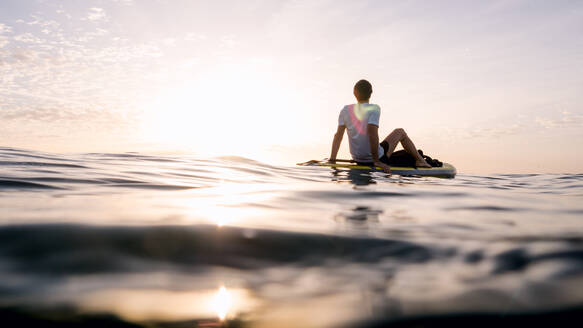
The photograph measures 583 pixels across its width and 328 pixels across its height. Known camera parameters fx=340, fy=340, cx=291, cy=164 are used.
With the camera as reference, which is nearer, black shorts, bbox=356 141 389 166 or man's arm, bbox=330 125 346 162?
black shorts, bbox=356 141 389 166

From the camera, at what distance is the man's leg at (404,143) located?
728 centimetres

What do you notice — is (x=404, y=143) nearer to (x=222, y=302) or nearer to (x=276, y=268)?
(x=276, y=268)

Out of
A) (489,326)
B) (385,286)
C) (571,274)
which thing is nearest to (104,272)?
(385,286)

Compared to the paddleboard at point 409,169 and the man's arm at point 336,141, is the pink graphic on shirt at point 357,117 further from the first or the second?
the paddleboard at point 409,169

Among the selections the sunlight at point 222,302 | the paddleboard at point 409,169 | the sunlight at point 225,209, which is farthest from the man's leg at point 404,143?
the sunlight at point 222,302

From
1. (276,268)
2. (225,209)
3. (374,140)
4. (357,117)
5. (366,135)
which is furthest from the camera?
(366,135)

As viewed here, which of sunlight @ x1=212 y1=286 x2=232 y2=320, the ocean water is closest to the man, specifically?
the ocean water

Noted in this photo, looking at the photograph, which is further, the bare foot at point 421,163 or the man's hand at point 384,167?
the bare foot at point 421,163

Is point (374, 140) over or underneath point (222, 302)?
over

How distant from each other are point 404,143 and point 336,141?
1.49m

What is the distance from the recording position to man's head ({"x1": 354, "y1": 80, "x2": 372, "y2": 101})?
654cm

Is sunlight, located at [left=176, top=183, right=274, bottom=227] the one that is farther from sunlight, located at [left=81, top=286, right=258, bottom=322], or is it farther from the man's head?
the man's head

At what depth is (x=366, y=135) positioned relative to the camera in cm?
686

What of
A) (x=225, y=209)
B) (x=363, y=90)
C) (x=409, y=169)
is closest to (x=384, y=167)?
(x=409, y=169)
